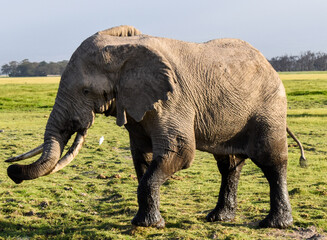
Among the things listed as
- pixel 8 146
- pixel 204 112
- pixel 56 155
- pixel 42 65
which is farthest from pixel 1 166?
pixel 42 65

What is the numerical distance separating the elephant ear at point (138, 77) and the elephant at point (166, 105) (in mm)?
10

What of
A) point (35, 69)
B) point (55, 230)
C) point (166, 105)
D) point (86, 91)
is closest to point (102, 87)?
point (86, 91)

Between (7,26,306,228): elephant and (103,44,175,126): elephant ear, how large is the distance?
1 cm

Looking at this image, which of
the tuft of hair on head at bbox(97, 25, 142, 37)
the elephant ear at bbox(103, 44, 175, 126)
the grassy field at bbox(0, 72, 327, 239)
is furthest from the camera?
the grassy field at bbox(0, 72, 327, 239)

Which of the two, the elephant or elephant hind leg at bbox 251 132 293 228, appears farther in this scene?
elephant hind leg at bbox 251 132 293 228

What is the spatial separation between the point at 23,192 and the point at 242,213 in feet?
11.1

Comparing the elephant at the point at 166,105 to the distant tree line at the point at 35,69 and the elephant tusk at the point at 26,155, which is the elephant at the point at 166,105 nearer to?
the elephant tusk at the point at 26,155

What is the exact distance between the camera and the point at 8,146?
12.1 metres

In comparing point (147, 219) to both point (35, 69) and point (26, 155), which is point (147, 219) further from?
point (35, 69)

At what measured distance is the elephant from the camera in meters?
5.03

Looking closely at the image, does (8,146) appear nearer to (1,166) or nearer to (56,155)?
(1,166)

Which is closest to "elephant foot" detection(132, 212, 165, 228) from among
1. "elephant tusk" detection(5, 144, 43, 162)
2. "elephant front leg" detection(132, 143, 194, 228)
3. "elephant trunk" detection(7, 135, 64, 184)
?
"elephant front leg" detection(132, 143, 194, 228)

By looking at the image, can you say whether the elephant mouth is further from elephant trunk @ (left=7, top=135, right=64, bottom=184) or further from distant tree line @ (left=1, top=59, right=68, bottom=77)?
distant tree line @ (left=1, top=59, right=68, bottom=77)

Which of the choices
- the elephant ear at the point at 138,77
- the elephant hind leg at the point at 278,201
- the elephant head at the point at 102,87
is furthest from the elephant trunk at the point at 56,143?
the elephant hind leg at the point at 278,201
